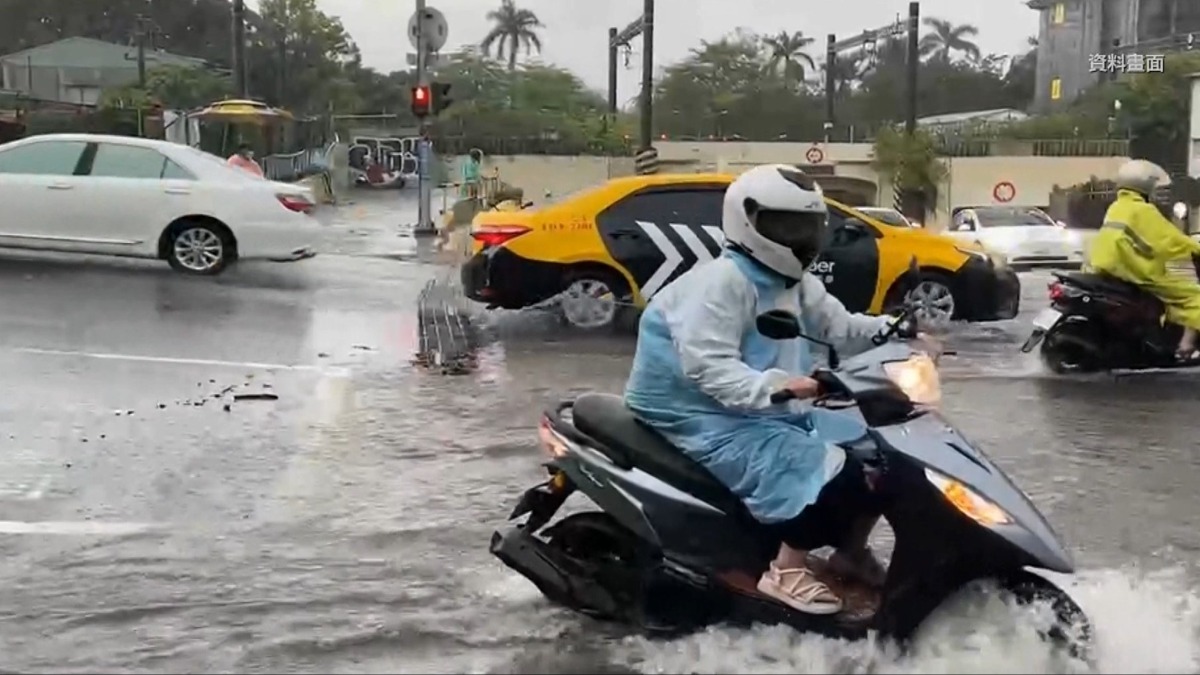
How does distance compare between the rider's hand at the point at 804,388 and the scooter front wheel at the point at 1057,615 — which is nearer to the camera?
the rider's hand at the point at 804,388

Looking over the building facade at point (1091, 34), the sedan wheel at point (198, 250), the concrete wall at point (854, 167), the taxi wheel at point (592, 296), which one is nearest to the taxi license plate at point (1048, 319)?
the taxi wheel at point (592, 296)

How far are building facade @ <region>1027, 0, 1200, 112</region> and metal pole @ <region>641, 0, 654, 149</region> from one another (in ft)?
121

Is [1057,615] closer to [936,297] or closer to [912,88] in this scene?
[936,297]

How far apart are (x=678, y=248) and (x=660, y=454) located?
331 inches

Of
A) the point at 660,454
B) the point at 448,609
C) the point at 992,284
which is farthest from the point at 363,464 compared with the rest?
the point at 992,284

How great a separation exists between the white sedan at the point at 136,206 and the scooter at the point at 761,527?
10632mm

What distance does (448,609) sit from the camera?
5852 mm

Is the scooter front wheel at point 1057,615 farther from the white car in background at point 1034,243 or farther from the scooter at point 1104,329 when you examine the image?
the white car in background at point 1034,243

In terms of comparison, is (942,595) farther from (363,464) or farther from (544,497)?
(363,464)

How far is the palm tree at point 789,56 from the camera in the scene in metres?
73.4

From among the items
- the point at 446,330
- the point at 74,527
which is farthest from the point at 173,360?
the point at 74,527

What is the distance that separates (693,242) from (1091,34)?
3080 inches

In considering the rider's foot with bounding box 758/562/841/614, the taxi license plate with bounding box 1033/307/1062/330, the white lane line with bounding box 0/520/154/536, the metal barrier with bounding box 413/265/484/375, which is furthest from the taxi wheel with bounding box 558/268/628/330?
the rider's foot with bounding box 758/562/841/614

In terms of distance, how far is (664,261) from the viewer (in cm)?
1354
